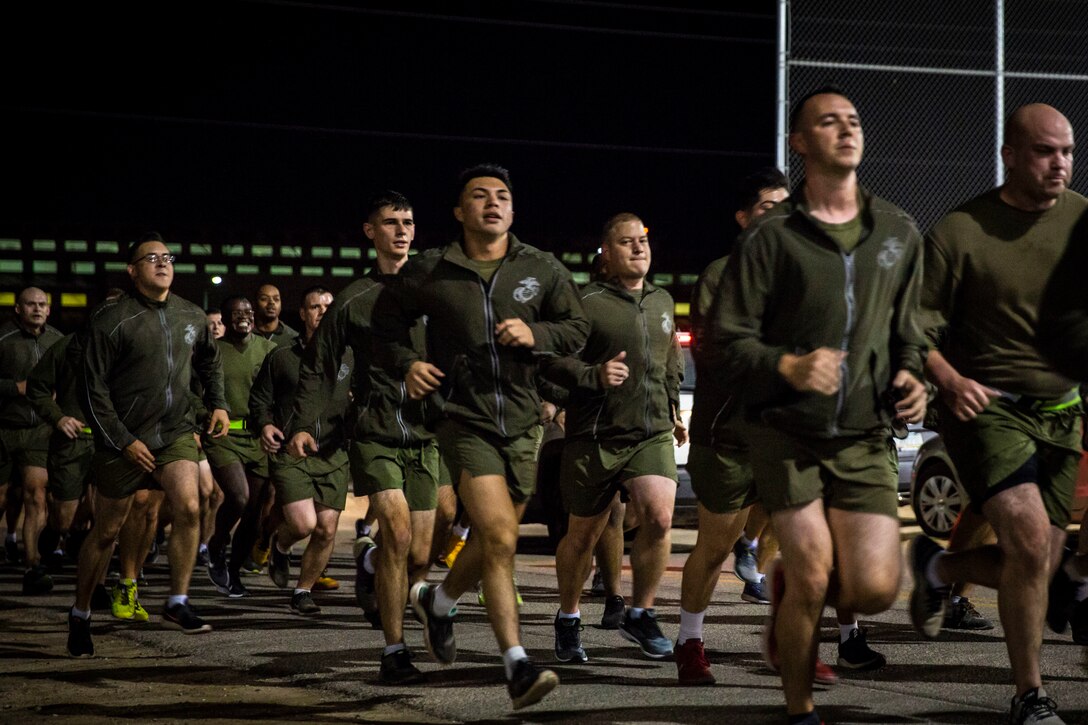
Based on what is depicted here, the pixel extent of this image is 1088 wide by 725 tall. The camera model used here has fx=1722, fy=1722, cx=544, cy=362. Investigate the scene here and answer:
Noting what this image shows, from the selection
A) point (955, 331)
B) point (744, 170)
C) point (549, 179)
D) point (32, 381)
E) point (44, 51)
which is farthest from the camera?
point (549, 179)

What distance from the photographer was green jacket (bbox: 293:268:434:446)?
8.20 m

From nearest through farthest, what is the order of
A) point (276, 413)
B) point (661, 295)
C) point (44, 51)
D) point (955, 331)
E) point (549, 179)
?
point (955, 331) < point (661, 295) < point (276, 413) < point (44, 51) < point (549, 179)

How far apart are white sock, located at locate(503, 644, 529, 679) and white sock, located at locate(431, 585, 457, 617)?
0.63m

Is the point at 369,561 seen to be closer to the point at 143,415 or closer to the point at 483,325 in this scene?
the point at 143,415

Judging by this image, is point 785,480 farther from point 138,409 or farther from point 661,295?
point 138,409

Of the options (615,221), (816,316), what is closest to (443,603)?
(816,316)

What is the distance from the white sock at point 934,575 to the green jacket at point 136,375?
4.27 m

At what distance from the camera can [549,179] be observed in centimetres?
4519

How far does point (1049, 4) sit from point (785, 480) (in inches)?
541

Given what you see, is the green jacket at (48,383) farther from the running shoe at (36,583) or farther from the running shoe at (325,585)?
the running shoe at (325,585)

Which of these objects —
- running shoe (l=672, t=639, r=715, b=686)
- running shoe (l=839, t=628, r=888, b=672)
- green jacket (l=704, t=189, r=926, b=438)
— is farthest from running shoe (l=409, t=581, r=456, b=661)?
green jacket (l=704, t=189, r=926, b=438)

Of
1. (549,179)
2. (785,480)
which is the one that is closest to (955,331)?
(785,480)

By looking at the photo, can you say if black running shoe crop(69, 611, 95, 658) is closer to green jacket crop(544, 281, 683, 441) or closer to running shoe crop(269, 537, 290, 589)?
green jacket crop(544, 281, 683, 441)

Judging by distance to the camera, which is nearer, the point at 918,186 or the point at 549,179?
the point at 918,186
